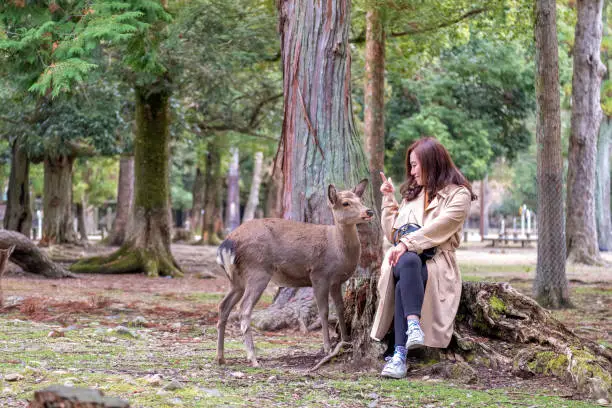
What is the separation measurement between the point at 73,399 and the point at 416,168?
419cm

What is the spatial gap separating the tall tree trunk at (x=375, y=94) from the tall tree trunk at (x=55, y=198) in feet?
45.0

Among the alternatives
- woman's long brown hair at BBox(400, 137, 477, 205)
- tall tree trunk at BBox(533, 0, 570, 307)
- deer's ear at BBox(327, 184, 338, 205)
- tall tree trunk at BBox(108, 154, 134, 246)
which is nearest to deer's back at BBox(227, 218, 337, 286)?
deer's ear at BBox(327, 184, 338, 205)

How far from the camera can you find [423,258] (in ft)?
22.1

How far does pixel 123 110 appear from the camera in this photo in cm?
2544

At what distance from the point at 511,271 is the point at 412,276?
14.8 m

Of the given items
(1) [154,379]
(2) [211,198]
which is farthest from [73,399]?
(2) [211,198]

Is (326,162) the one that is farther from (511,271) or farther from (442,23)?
(511,271)

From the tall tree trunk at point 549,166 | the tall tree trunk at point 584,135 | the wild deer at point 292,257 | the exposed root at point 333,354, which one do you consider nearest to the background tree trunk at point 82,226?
the tall tree trunk at point 584,135

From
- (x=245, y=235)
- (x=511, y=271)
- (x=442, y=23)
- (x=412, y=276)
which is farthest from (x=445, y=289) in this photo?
(x=511, y=271)

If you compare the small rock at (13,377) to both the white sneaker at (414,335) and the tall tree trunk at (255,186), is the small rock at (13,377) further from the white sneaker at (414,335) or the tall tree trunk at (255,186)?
the tall tree trunk at (255,186)

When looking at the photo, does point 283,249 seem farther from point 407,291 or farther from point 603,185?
point 603,185

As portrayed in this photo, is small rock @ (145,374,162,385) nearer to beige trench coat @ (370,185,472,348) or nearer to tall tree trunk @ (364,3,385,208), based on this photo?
beige trench coat @ (370,185,472,348)

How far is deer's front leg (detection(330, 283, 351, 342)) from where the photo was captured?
729 cm

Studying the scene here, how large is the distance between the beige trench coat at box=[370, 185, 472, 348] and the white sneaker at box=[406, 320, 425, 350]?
152 mm
